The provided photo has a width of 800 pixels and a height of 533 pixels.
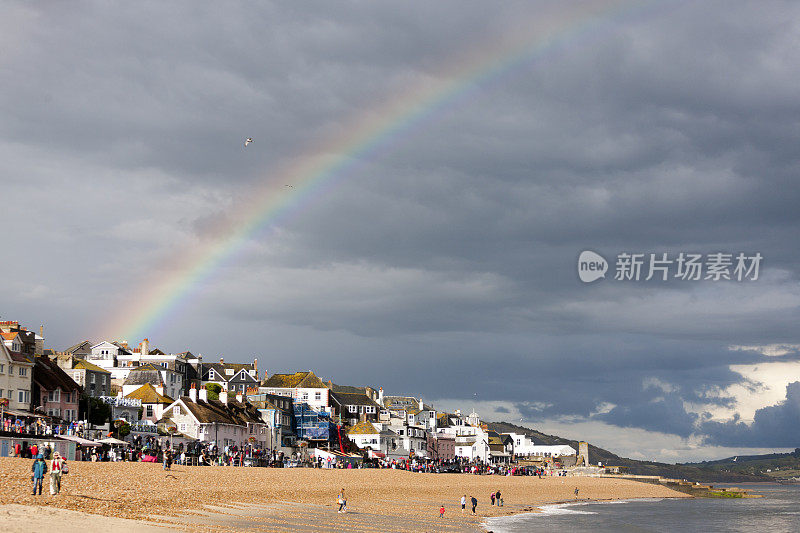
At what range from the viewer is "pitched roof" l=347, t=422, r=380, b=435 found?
168 m

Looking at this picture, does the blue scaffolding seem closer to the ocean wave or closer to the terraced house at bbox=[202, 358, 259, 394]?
the terraced house at bbox=[202, 358, 259, 394]

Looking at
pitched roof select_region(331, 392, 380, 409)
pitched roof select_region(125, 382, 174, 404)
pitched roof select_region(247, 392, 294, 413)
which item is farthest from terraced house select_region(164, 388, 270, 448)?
pitched roof select_region(331, 392, 380, 409)

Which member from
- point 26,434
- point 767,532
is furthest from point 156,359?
point 767,532

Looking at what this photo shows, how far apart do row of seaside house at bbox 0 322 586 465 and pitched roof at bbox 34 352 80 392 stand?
0.47 ft

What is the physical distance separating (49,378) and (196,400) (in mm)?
23450

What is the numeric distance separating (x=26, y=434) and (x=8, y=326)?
48.0m

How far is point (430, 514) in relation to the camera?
67.6m

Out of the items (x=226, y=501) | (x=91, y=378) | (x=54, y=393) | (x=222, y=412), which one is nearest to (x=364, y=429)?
(x=222, y=412)

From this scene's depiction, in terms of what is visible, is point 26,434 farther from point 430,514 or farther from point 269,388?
point 269,388

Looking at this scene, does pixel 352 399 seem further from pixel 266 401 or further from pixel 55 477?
pixel 55 477

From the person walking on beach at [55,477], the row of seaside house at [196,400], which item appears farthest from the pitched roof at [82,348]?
the person walking on beach at [55,477]

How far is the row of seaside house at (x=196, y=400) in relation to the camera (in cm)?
10338

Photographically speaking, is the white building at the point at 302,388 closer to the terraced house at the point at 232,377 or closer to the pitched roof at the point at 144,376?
the terraced house at the point at 232,377

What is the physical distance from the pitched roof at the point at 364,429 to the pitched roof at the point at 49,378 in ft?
229
